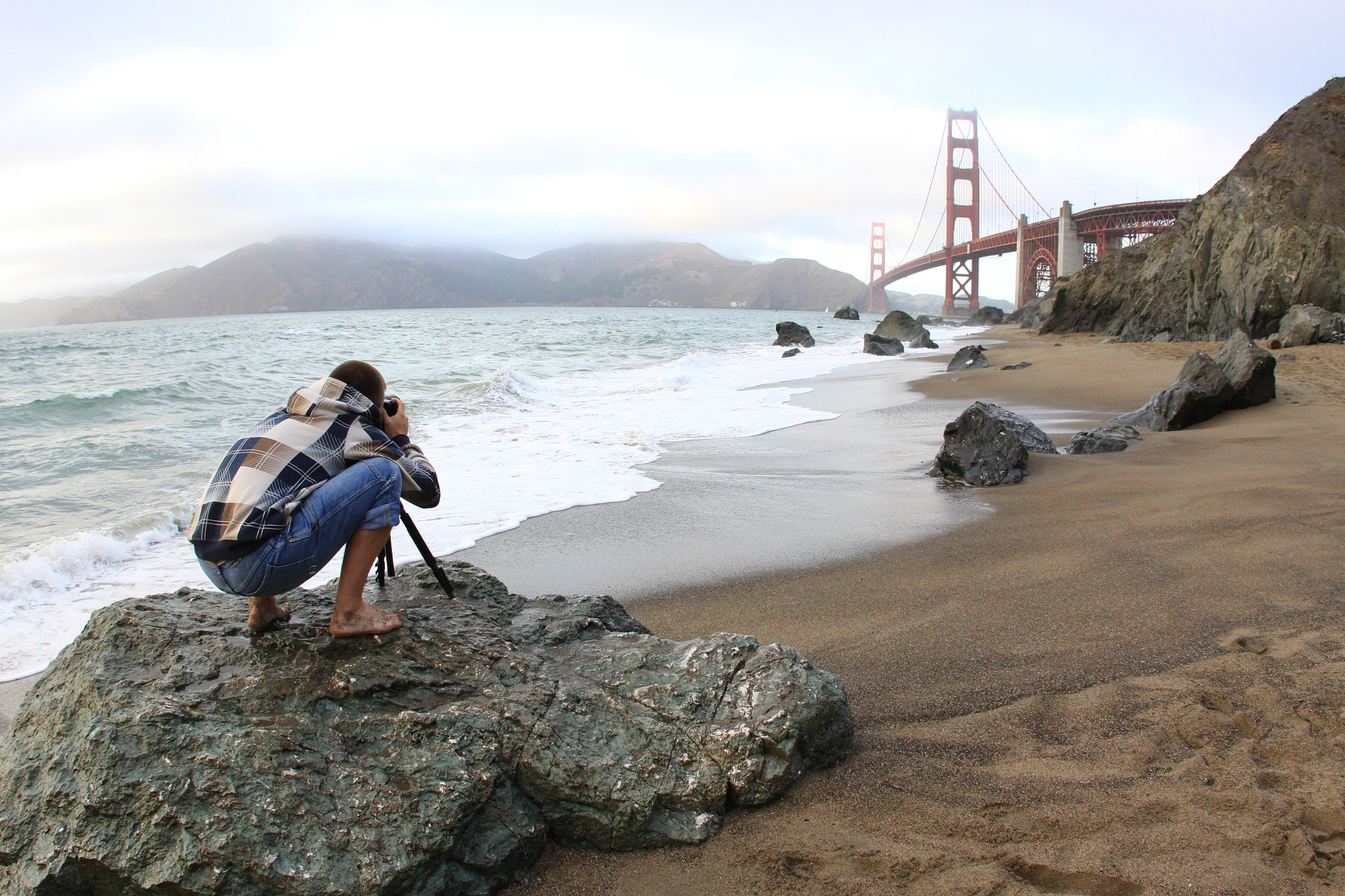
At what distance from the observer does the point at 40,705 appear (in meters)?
1.79

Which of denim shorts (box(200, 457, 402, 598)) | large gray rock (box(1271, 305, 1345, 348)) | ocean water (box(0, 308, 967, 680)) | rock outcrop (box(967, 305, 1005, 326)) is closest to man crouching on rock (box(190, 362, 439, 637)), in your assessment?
denim shorts (box(200, 457, 402, 598))

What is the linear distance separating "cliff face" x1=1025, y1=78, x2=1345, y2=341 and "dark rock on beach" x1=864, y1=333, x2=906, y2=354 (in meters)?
5.75

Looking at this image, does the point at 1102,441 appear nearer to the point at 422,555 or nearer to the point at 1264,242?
the point at 422,555

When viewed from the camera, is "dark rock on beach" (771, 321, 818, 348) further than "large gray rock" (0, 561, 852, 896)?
Yes

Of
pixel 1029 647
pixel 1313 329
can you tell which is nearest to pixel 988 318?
pixel 1313 329

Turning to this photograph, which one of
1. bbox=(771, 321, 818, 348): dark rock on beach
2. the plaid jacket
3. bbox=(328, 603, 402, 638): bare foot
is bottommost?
bbox=(328, 603, 402, 638): bare foot

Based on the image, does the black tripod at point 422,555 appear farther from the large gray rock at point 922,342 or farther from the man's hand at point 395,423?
the large gray rock at point 922,342

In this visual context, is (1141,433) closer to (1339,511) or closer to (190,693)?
(1339,511)

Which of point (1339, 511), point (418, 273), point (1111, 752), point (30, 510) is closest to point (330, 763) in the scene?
point (1111, 752)

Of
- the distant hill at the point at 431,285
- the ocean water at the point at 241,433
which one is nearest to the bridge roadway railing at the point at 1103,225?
the ocean water at the point at 241,433

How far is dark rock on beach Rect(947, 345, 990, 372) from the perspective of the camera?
1377cm

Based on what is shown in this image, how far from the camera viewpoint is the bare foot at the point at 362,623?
1921 millimetres

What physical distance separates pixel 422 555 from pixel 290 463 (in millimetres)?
425

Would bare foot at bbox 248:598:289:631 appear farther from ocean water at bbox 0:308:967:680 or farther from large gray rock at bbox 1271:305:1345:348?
large gray rock at bbox 1271:305:1345:348
